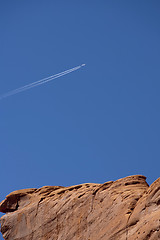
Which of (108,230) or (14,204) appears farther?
(14,204)

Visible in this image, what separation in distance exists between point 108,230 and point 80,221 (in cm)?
330

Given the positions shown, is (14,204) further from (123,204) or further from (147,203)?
(147,203)

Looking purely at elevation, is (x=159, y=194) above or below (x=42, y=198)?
below

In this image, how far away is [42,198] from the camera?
3139 centimetres

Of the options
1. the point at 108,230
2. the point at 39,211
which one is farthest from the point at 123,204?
the point at 39,211

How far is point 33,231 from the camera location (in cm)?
2942

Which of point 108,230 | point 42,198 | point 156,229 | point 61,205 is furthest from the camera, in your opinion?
point 42,198

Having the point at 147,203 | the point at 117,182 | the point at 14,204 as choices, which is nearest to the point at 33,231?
the point at 14,204

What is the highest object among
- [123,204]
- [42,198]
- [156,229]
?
[42,198]

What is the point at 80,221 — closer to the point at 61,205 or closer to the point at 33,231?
the point at 61,205

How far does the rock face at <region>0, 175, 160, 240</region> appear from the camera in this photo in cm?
2222

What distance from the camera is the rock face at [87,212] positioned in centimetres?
2222

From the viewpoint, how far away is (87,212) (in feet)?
87.7

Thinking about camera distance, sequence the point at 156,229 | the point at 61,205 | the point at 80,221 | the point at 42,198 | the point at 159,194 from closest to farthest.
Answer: the point at 156,229
the point at 159,194
the point at 80,221
the point at 61,205
the point at 42,198
